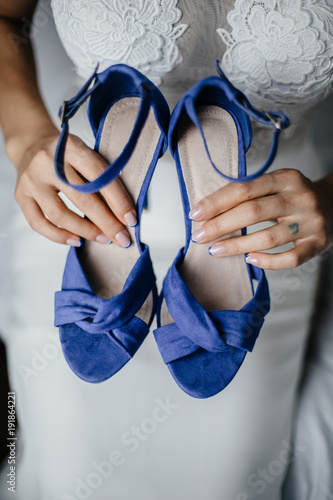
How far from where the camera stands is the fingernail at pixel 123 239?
565mm

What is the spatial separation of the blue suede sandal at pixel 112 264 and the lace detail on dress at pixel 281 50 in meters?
0.17

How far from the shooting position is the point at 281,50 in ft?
1.95

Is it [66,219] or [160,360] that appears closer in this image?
[66,219]

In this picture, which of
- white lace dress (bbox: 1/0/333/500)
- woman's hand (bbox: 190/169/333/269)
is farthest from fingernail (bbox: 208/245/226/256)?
white lace dress (bbox: 1/0/333/500)

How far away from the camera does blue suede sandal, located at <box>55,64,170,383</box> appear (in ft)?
1.64

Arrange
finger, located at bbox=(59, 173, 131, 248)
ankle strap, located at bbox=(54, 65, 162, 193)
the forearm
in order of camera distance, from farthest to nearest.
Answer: the forearm → finger, located at bbox=(59, 173, 131, 248) → ankle strap, located at bbox=(54, 65, 162, 193)

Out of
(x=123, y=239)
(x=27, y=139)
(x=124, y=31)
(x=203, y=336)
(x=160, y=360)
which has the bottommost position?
(x=160, y=360)

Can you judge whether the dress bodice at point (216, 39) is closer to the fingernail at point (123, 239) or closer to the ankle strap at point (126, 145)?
the ankle strap at point (126, 145)

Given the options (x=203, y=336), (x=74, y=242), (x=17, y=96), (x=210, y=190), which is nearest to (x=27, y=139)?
(x=17, y=96)

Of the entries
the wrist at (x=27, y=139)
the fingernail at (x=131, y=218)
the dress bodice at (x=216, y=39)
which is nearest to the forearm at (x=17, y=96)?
the wrist at (x=27, y=139)

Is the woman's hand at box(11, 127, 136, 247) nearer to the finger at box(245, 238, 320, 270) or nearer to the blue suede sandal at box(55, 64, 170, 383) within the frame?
the blue suede sandal at box(55, 64, 170, 383)

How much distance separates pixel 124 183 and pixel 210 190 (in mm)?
132

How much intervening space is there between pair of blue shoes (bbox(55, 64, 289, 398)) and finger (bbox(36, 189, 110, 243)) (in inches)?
1.4

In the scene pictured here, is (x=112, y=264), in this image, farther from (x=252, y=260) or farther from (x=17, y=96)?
(x=17, y=96)
